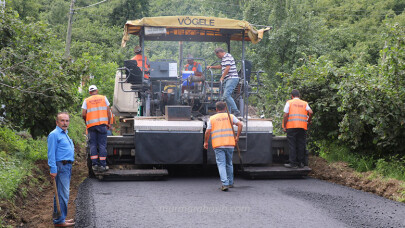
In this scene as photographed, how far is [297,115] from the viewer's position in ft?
33.7

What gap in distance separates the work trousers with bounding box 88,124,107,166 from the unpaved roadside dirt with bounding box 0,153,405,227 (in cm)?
59

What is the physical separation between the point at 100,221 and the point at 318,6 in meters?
42.6

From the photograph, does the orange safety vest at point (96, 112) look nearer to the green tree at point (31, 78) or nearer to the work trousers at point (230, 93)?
the green tree at point (31, 78)

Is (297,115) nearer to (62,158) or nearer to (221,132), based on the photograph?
(221,132)

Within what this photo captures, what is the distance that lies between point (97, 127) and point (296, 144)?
382 cm

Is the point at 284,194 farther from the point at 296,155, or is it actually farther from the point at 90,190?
the point at 90,190

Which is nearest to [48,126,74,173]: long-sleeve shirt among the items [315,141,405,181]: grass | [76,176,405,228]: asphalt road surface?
[76,176,405,228]: asphalt road surface

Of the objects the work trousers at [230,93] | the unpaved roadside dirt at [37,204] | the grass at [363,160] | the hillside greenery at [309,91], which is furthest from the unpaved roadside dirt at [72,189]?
the work trousers at [230,93]

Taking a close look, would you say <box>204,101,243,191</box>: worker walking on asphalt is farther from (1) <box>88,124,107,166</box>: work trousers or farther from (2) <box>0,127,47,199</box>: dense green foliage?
(2) <box>0,127,47,199</box>: dense green foliage

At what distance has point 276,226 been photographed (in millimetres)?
6219

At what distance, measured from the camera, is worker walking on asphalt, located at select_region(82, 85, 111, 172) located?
9.52 m

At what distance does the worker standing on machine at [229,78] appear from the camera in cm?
1038

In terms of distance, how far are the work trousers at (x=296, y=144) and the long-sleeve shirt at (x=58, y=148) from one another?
16.2ft

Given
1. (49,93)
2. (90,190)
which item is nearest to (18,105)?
(49,93)
